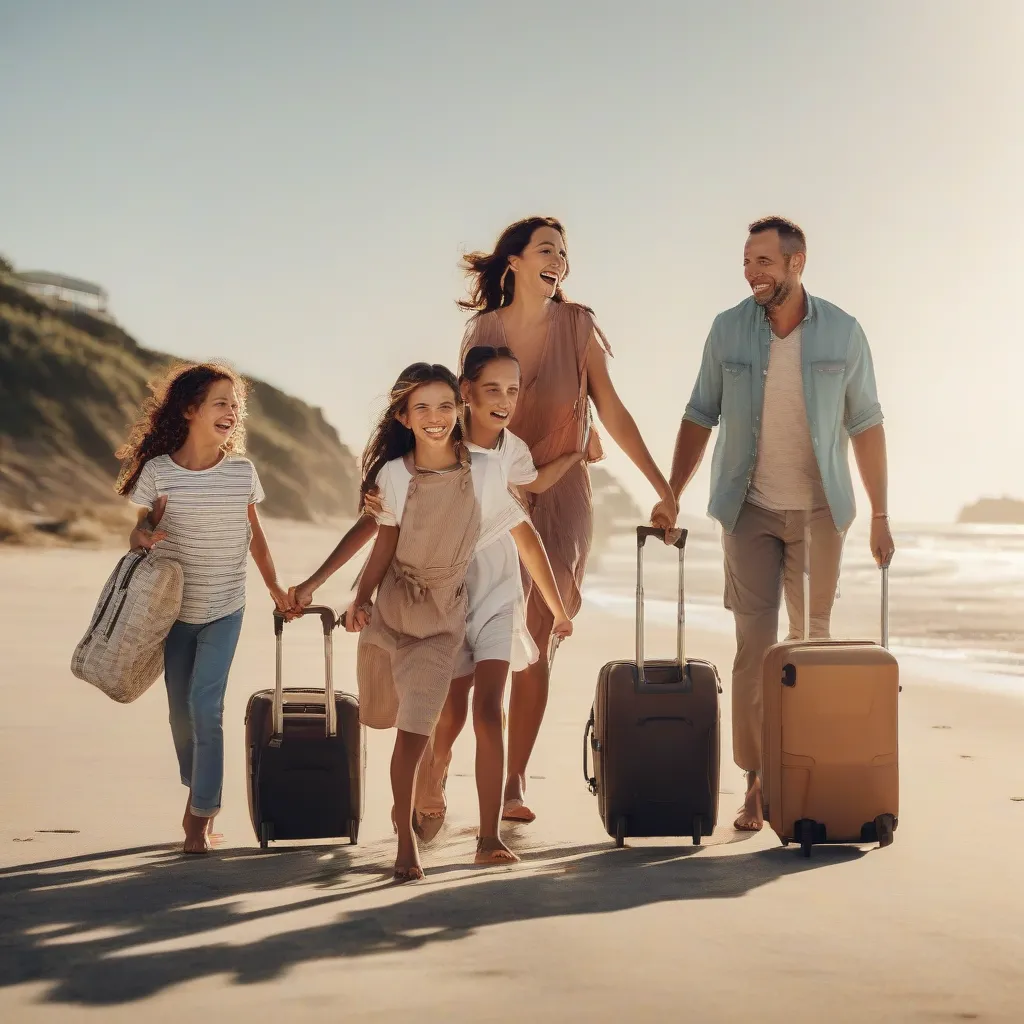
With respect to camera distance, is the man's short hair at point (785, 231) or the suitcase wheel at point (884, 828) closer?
the suitcase wheel at point (884, 828)

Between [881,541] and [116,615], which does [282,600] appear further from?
[881,541]

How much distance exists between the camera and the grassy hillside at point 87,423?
46.0 metres

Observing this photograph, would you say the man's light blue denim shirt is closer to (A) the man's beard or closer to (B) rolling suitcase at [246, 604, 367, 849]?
(A) the man's beard

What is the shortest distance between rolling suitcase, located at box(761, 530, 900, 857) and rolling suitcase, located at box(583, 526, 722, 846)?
0.22 metres

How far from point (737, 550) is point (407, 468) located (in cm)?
141

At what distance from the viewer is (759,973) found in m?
3.36

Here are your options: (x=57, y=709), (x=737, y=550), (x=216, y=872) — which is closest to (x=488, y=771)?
(x=216, y=872)

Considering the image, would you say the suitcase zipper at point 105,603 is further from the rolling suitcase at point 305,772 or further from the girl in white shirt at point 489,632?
the girl in white shirt at point 489,632

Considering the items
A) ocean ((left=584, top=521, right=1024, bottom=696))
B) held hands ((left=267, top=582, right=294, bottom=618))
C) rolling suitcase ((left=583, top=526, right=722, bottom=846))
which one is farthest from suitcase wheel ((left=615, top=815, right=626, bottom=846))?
ocean ((left=584, top=521, right=1024, bottom=696))

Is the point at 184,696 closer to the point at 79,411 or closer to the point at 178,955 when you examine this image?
the point at 178,955

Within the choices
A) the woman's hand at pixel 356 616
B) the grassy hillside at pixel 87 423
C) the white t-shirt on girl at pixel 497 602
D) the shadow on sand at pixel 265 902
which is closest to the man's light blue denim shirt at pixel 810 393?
the white t-shirt on girl at pixel 497 602

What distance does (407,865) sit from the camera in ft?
14.4

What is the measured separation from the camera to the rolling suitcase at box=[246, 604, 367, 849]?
487 centimetres

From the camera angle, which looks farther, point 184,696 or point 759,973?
point 184,696
